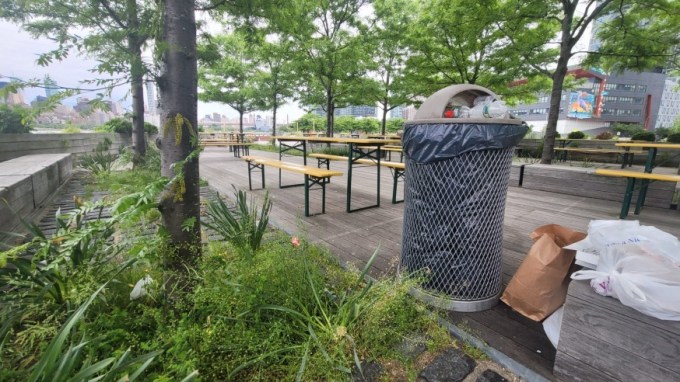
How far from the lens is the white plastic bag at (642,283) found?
1110 mm

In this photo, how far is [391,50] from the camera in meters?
14.2

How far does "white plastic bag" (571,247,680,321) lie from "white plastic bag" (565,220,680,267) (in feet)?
0.11

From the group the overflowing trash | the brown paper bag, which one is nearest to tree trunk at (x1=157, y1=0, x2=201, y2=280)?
the overflowing trash

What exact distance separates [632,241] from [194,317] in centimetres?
218

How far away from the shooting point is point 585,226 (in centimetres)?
357

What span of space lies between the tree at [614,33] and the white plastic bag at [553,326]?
21.1 ft

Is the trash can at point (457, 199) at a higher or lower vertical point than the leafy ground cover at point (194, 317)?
higher

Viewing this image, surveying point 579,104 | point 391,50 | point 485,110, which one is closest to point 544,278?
point 485,110

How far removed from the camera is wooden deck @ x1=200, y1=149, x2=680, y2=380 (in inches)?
65.1

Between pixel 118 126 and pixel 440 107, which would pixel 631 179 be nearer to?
pixel 440 107

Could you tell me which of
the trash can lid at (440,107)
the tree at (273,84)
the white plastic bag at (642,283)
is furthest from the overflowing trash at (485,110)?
the tree at (273,84)

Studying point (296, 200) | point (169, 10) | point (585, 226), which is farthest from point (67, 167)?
point (585, 226)

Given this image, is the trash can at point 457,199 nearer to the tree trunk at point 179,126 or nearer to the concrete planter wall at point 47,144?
the tree trunk at point 179,126

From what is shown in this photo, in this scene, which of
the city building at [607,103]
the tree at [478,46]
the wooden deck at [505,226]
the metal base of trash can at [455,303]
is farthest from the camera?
the city building at [607,103]
